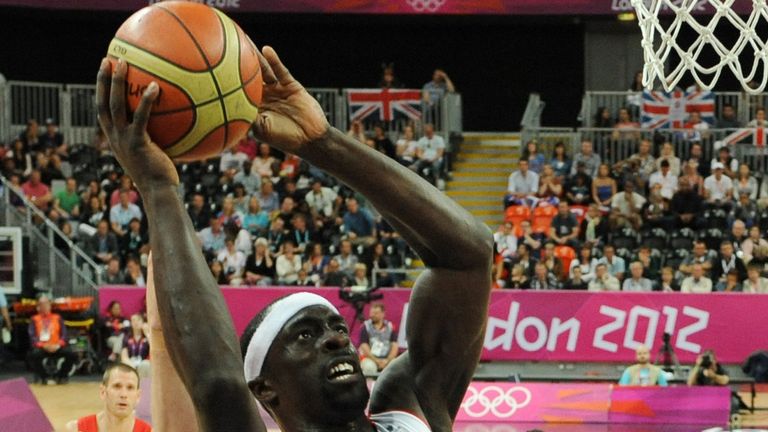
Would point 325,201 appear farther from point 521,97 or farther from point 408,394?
point 408,394

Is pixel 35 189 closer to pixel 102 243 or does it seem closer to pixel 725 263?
pixel 102 243

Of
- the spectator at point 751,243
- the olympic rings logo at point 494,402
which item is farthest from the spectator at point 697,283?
the olympic rings logo at point 494,402

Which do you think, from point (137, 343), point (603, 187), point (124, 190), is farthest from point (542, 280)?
point (124, 190)

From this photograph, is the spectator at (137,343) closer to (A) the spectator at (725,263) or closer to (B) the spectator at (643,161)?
(A) the spectator at (725,263)

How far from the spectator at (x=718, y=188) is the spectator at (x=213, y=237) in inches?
255

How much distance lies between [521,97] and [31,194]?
904 centimetres

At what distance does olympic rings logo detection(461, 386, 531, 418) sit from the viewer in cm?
1314

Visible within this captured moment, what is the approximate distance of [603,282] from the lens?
16125mm

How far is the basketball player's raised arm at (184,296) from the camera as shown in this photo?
234cm

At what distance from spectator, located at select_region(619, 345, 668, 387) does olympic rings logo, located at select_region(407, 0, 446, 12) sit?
367 inches

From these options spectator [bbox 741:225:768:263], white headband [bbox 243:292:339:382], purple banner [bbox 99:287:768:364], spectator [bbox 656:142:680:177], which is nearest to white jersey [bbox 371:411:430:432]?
white headband [bbox 243:292:339:382]

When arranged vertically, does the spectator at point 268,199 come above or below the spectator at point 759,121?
below

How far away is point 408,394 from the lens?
2951 millimetres

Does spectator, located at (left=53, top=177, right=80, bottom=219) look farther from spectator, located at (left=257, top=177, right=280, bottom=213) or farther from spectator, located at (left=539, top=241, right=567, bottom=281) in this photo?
spectator, located at (left=539, top=241, right=567, bottom=281)
